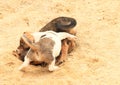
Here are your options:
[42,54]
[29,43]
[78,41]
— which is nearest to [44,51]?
[42,54]

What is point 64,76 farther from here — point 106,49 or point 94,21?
point 94,21

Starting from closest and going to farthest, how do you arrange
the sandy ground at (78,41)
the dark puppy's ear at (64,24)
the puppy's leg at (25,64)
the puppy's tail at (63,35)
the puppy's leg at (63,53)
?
the sandy ground at (78,41) < the puppy's leg at (25,64) < the puppy's leg at (63,53) < the puppy's tail at (63,35) < the dark puppy's ear at (64,24)

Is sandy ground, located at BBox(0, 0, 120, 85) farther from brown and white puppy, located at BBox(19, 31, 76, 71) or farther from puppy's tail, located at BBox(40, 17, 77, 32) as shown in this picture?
puppy's tail, located at BBox(40, 17, 77, 32)

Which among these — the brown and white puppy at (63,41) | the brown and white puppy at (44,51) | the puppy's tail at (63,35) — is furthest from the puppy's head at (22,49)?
the puppy's tail at (63,35)

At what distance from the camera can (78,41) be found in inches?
223

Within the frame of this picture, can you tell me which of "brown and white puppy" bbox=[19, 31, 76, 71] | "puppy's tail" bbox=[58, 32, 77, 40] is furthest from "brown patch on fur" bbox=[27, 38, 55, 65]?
"puppy's tail" bbox=[58, 32, 77, 40]

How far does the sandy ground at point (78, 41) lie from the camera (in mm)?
4746

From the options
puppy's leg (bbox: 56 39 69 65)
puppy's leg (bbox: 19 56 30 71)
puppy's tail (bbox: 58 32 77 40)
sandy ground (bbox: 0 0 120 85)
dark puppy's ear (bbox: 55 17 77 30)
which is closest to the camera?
sandy ground (bbox: 0 0 120 85)

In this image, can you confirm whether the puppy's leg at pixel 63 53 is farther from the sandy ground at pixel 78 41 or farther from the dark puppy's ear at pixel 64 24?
the dark puppy's ear at pixel 64 24

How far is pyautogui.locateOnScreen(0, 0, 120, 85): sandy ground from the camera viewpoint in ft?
15.6

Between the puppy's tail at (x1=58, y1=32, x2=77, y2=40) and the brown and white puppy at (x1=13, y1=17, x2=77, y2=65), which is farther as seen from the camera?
the puppy's tail at (x1=58, y1=32, x2=77, y2=40)

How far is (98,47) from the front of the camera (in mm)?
5434

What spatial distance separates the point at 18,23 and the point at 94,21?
4.21 ft

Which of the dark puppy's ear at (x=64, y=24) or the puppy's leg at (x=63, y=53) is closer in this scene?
the puppy's leg at (x=63, y=53)
